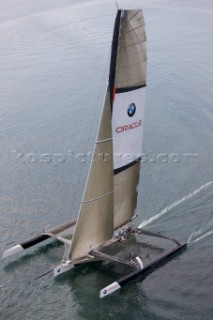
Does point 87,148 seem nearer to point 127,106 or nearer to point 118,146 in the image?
point 118,146

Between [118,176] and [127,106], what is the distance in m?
3.67

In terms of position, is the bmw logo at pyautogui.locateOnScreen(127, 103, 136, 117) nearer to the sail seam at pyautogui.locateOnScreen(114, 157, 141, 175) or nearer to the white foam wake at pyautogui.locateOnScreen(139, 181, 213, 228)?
the sail seam at pyautogui.locateOnScreen(114, 157, 141, 175)

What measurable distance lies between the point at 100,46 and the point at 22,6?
26.3 metres

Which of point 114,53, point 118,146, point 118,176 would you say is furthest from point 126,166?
point 114,53

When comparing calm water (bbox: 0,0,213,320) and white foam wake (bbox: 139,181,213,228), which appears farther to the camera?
white foam wake (bbox: 139,181,213,228)

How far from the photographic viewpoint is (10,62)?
185 ft

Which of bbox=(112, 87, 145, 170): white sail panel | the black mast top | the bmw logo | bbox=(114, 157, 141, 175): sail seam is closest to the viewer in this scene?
the black mast top

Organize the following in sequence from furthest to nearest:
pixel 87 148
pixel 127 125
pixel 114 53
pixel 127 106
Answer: pixel 87 148 → pixel 127 125 → pixel 127 106 → pixel 114 53

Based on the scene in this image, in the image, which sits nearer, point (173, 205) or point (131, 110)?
point (131, 110)

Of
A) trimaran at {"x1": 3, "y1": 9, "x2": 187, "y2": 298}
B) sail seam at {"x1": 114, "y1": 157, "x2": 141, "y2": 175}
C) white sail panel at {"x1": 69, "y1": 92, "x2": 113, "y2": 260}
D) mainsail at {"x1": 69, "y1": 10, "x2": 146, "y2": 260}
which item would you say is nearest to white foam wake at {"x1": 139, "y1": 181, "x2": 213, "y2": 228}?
trimaran at {"x1": 3, "y1": 9, "x2": 187, "y2": 298}

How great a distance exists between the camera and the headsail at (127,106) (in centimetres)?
2002

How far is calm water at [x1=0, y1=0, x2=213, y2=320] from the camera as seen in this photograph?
22.3 m

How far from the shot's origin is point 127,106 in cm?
2147

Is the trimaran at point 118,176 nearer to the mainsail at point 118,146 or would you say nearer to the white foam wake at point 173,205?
the mainsail at point 118,146
